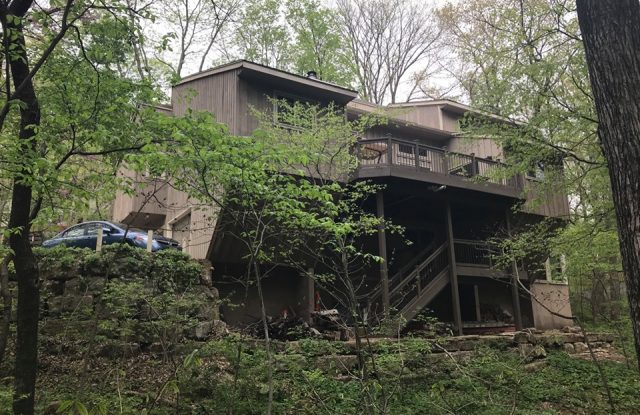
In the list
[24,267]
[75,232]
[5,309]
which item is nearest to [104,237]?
[75,232]

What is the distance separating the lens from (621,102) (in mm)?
3842

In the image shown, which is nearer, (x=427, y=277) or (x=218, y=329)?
(x=218, y=329)

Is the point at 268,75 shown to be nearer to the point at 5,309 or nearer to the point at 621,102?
the point at 5,309

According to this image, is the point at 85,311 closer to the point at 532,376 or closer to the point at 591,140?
the point at 532,376

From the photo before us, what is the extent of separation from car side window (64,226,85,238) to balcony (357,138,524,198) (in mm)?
7355

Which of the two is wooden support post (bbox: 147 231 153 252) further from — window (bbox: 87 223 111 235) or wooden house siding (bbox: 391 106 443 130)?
wooden house siding (bbox: 391 106 443 130)

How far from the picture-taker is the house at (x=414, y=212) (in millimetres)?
12000

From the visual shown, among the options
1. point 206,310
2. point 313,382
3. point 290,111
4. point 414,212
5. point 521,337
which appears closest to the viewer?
point 313,382

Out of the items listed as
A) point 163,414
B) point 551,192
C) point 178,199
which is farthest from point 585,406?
point 178,199

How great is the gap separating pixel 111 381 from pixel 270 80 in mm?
8483

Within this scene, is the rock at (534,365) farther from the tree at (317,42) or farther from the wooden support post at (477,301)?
the tree at (317,42)

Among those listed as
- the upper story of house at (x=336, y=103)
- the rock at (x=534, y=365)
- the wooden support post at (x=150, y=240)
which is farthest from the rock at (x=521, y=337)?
the wooden support post at (x=150, y=240)

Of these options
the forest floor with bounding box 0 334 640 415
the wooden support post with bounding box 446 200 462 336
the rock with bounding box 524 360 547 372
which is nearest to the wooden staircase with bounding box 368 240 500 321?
the wooden support post with bounding box 446 200 462 336

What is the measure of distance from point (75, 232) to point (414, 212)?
10110mm
